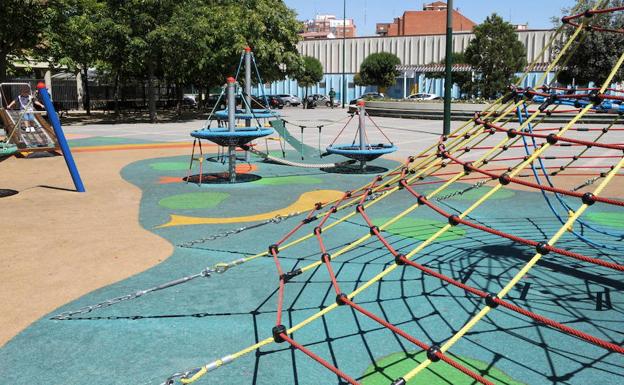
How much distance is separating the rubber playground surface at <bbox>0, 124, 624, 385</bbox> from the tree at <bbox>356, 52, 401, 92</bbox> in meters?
51.0

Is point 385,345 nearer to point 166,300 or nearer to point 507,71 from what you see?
point 166,300

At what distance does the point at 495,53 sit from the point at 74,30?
24.6 meters

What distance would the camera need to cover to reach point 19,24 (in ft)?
80.4

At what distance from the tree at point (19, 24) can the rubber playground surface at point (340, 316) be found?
2063 cm

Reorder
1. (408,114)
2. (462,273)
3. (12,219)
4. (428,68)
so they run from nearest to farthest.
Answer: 1. (462,273)
2. (12,219)
3. (408,114)
4. (428,68)

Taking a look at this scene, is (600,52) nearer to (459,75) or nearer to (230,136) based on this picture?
(459,75)

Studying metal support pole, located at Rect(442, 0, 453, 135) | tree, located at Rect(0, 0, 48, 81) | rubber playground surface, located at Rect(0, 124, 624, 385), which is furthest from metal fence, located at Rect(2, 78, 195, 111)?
rubber playground surface, located at Rect(0, 124, 624, 385)

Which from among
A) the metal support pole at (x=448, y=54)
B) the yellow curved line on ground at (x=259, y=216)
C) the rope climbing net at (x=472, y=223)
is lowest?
the yellow curved line on ground at (x=259, y=216)

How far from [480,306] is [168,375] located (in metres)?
2.69

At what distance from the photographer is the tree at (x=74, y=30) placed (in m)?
25.6

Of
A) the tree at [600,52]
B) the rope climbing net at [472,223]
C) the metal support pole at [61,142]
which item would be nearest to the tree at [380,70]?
the tree at [600,52]

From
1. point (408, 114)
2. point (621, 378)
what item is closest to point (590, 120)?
point (408, 114)

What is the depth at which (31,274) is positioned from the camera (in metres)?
5.83

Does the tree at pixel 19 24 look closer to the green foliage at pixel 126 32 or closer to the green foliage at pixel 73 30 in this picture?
the green foliage at pixel 126 32
